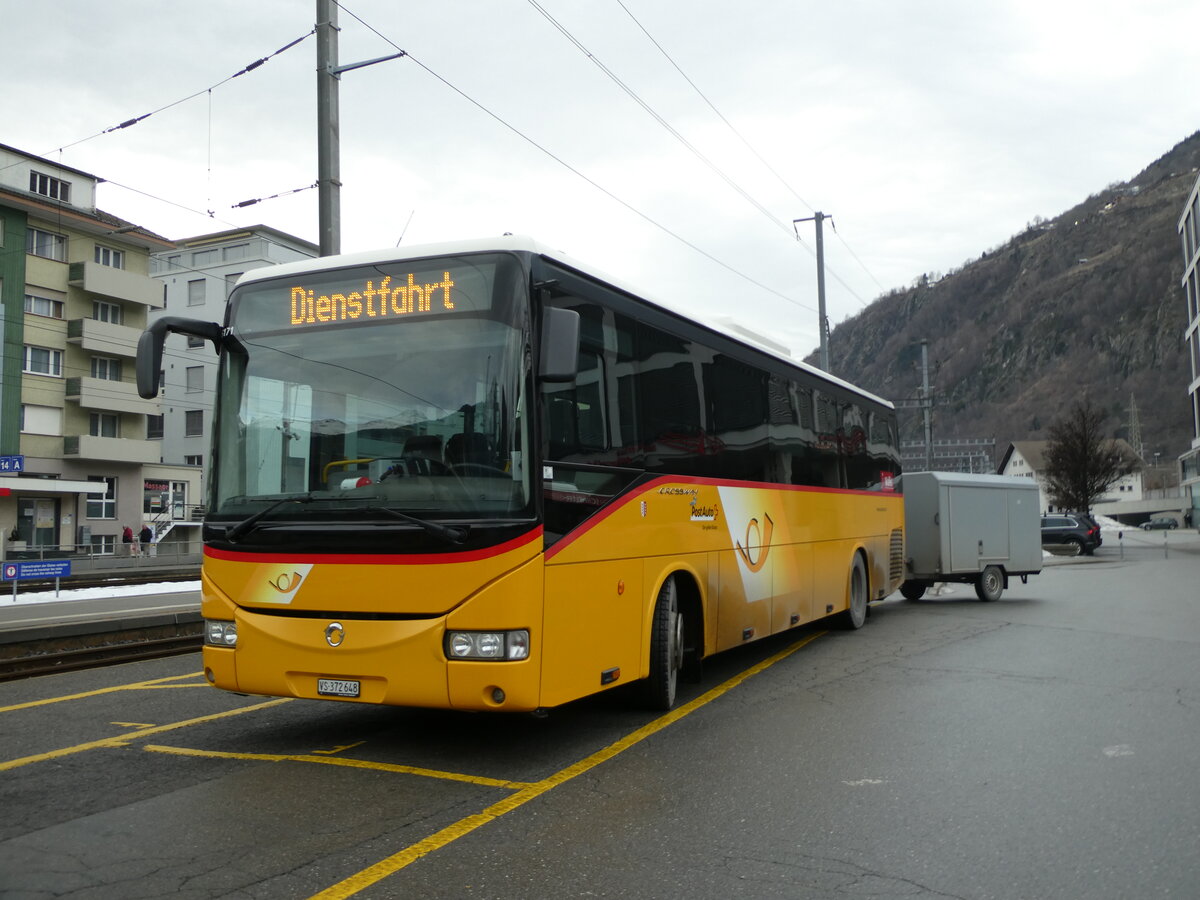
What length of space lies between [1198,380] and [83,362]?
66.8m

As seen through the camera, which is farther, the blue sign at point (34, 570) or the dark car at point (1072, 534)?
the dark car at point (1072, 534)

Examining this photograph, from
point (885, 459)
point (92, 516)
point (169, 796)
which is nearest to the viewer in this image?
point (169, 796)

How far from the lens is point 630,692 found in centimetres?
798

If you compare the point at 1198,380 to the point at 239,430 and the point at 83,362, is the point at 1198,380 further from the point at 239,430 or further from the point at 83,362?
the point at 239,430

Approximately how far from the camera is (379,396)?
21.1 feet

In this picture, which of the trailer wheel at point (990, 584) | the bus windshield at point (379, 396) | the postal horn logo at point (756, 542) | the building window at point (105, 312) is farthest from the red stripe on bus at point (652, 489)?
the building window at point (105, 312)

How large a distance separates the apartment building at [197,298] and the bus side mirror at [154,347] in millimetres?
58103

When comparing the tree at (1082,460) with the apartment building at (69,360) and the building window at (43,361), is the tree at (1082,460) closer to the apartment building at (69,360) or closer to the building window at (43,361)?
the apartment building at (69,360)

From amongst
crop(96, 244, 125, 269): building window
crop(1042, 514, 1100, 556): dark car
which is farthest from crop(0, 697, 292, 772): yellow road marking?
crop(96, 244, 125, 269): building window

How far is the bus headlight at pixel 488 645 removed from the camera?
6.07 m

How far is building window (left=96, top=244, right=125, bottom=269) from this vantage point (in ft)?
166

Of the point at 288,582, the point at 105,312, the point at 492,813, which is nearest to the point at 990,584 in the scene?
the point at 288,582

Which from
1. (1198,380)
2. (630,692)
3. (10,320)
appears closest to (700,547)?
(630,692)

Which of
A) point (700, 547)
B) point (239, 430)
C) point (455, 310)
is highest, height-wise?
point (455, 310)
